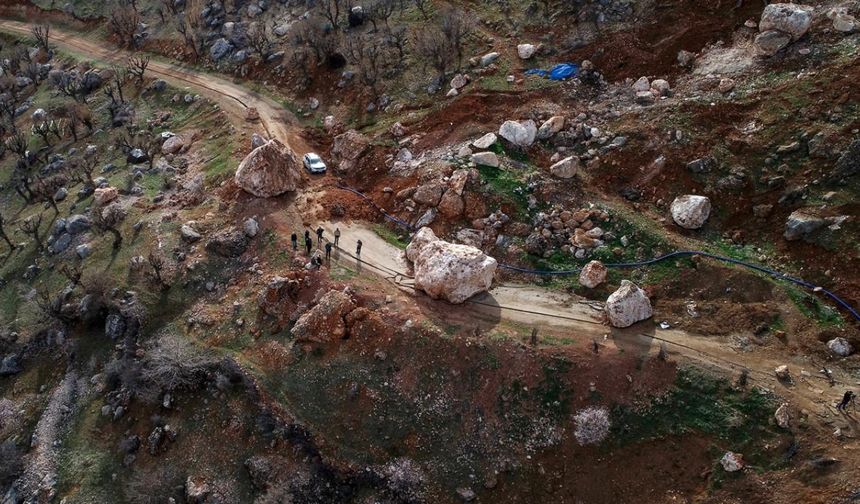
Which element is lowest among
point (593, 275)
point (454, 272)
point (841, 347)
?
point (841, 347)

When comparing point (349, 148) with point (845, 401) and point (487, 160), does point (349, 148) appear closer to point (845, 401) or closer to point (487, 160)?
point (487, 160)

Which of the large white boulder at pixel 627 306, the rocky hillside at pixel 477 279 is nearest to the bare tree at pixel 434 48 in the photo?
the rocky hillside at pixel 477 279

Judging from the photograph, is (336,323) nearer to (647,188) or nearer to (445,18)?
(647,188)

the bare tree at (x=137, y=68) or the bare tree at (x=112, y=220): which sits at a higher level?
the bare tree at (x=137, y=68)

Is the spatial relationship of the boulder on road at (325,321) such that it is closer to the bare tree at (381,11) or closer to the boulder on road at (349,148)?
the boulder on road at (349,148)

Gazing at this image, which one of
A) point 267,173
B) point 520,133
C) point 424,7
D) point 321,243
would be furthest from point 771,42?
point 267,173

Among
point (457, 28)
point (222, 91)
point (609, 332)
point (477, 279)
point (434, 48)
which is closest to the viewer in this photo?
point (609, 332)
